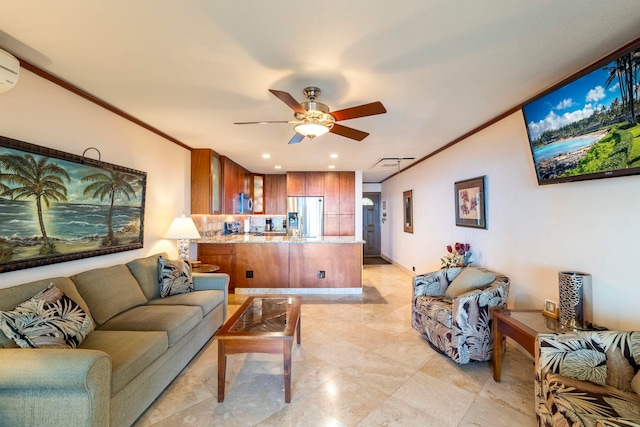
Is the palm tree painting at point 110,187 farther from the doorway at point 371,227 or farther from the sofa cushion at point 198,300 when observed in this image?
the doorway at point 371,227

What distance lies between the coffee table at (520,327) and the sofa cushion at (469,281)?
0.40 m

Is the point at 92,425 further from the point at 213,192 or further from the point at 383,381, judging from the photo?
the point at 213,192

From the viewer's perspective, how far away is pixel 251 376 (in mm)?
2301

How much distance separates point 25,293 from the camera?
68.4 inches

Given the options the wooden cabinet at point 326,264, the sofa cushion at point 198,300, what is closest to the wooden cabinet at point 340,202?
the wooden cabinet at point 326,264

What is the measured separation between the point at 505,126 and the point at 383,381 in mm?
2851

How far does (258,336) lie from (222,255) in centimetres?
295

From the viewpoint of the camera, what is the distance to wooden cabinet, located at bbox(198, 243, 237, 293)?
463 cm

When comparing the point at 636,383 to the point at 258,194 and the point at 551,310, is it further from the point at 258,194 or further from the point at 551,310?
the point at 258,194

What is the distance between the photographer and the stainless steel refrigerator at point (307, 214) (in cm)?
658

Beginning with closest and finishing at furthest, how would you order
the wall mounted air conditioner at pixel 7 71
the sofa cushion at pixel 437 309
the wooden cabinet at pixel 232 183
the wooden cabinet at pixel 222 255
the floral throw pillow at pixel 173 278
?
the wall mounted air conditioner at pixel 7 71, the sofa cushion at pixel 437 309, the floral throw pillow at pixel 173 278, the wooden cabinet at pixel 222 255, the wooden cabinet at pixel 232 183

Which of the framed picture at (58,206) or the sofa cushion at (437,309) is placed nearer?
the framed picture at (58,206)

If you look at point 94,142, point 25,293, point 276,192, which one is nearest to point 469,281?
point 25,293

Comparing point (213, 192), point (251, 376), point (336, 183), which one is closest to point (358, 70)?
point (251, 376)
